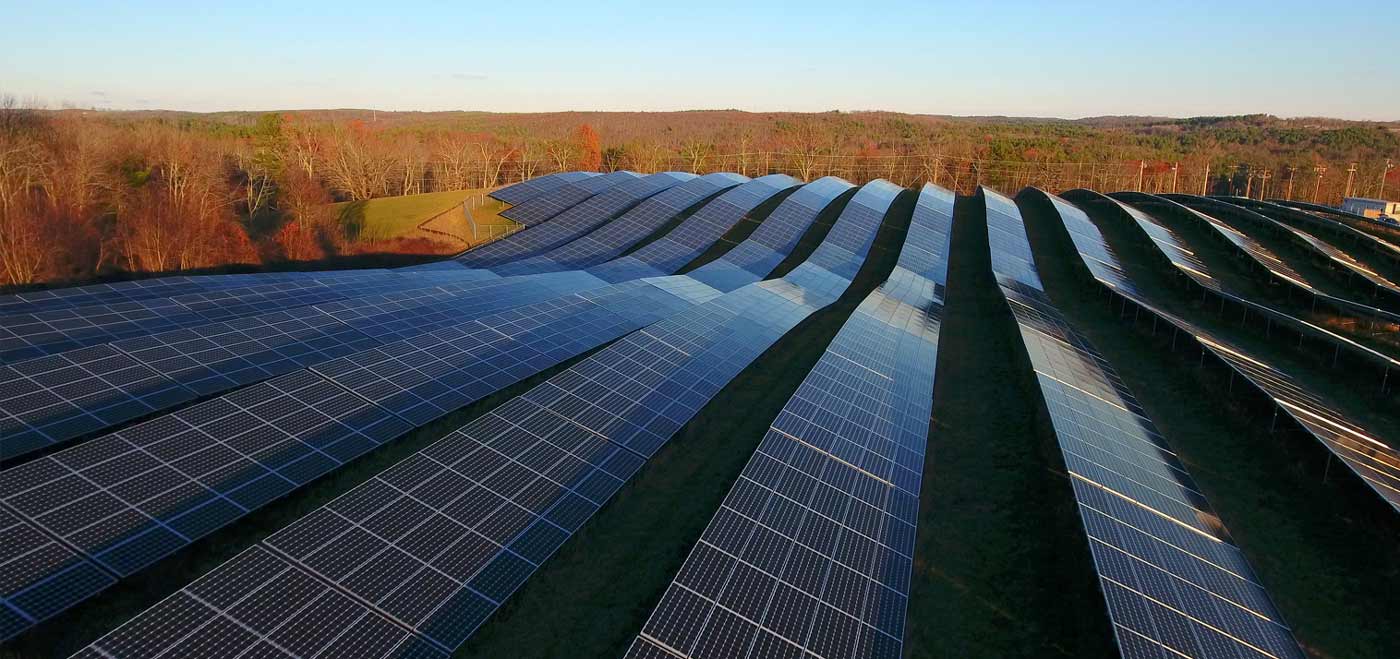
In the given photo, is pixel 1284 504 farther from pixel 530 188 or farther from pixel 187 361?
pixel 530 188

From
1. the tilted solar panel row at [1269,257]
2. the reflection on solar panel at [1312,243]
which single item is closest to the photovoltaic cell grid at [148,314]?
the tilted solar panel row at [1269,257]

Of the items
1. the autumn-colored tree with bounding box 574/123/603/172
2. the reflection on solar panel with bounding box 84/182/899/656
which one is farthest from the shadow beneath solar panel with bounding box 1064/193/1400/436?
the autumn-colored tree with bounding box 574/123/603/172

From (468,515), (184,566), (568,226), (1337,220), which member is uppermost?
(1337,220)

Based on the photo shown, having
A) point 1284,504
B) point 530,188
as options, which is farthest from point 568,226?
point 1284,504

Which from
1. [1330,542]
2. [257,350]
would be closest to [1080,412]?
[1330,542]

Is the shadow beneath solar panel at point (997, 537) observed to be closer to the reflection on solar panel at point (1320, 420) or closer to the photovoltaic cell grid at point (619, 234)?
the reflection on solar panel at point (1320, 420)

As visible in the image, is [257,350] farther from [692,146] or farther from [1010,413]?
[692,146]

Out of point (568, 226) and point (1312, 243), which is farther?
point (568, 226)
